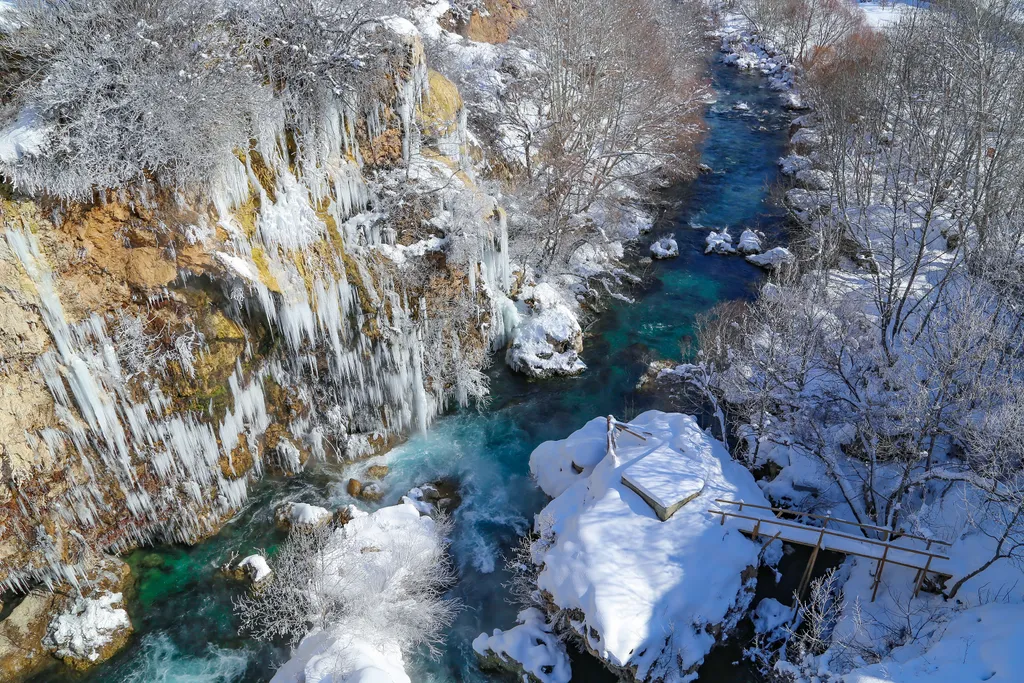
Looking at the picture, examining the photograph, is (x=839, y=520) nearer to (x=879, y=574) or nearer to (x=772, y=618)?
(x=879, y=574)

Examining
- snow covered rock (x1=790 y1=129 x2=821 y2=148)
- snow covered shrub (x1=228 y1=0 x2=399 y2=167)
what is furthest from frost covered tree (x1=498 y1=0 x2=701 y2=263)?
snow covered shrub (x1=228 y1=0 x2=399 y2=167)

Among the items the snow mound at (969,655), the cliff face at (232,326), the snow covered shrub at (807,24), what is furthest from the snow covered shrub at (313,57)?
the snow covered shrub at (807,24)

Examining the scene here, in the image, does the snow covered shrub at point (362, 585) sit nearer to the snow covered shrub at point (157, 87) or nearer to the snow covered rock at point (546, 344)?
the snow covered rock at point (546, 344)

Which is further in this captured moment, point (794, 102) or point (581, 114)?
point (794, 102)

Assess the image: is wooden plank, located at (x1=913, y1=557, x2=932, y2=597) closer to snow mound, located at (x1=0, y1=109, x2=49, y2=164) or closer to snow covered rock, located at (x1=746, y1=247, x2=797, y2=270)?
snow covered rock, located at (x1=746, y1=247, x2=797, y2=270)

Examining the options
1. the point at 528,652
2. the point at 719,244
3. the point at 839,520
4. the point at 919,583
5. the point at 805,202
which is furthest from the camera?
the point at 805,202

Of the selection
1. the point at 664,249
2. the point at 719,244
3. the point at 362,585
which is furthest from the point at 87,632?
the point at 719,244
